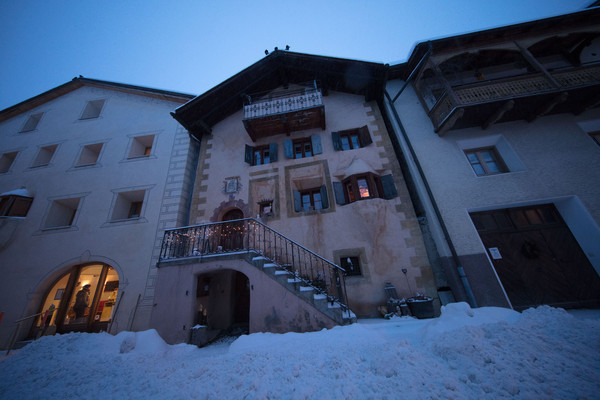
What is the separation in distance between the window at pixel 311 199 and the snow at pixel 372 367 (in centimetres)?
476

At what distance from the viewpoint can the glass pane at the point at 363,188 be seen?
752 cm

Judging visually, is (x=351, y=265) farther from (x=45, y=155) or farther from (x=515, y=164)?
(x=45, y=155)

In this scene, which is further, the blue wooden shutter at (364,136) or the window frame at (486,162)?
the blue wooden shutter at (364,136)

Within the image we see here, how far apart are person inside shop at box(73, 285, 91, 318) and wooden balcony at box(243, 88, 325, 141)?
387 inches

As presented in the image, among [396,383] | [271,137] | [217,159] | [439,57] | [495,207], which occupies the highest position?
[439,57]

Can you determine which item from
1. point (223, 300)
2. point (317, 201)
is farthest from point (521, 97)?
point (223, 300)

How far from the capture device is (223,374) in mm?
2990

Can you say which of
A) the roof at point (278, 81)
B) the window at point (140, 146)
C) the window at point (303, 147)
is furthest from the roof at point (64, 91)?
the window at point (303, 147)

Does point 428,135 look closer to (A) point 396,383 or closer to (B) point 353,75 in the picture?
(B) point 353,75

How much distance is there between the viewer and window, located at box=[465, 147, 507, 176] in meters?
7.25

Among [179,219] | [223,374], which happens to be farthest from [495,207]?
[179,219]

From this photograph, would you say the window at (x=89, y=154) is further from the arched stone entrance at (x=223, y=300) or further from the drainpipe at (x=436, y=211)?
the drainpipe at (x=436, y=211)

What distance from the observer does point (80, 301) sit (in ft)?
26.7

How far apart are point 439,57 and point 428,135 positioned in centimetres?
322
